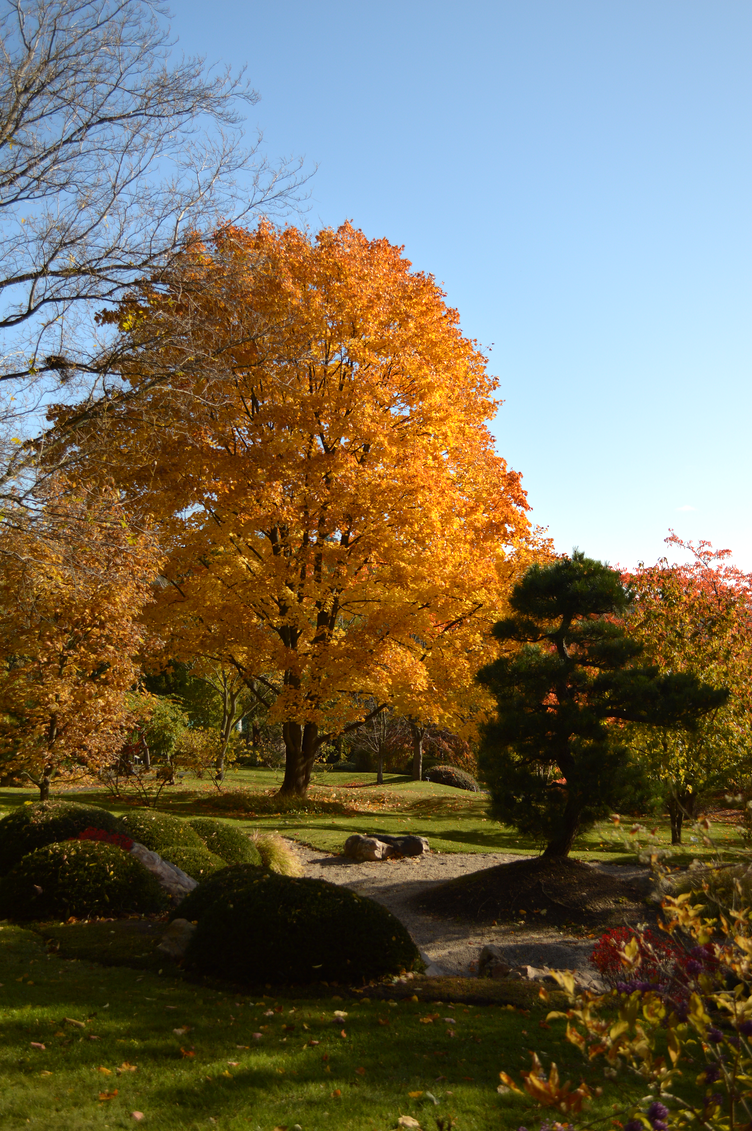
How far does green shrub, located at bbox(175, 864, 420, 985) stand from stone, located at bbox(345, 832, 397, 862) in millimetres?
6504

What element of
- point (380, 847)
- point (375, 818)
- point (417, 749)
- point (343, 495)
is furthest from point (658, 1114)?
point (417, 749)

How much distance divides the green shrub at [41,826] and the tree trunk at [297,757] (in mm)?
8618

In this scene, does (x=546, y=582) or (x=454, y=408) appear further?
(x=454, y=408)

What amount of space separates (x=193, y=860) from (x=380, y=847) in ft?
14.2

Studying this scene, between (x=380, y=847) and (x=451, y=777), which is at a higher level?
(x=380, y=847)

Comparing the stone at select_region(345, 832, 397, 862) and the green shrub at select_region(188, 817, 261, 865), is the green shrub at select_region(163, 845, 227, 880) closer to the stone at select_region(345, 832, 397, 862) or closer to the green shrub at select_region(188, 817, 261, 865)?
the green shrub at select_region(188, 817, 261, 865)

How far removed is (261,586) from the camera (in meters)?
14.9

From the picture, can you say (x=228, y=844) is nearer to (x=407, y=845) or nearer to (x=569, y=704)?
(x=407, y=845)

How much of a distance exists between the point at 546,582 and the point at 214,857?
5.84 meters

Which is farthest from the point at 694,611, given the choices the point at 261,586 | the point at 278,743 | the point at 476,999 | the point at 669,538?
the point at 278,743

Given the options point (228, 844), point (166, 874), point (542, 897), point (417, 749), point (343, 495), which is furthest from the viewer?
point (417, 749)

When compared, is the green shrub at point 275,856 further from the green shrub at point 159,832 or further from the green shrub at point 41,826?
the green shrub at point 41,826

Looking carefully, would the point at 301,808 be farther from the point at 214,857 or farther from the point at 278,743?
the point at 278,743

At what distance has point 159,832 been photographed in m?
9.88
